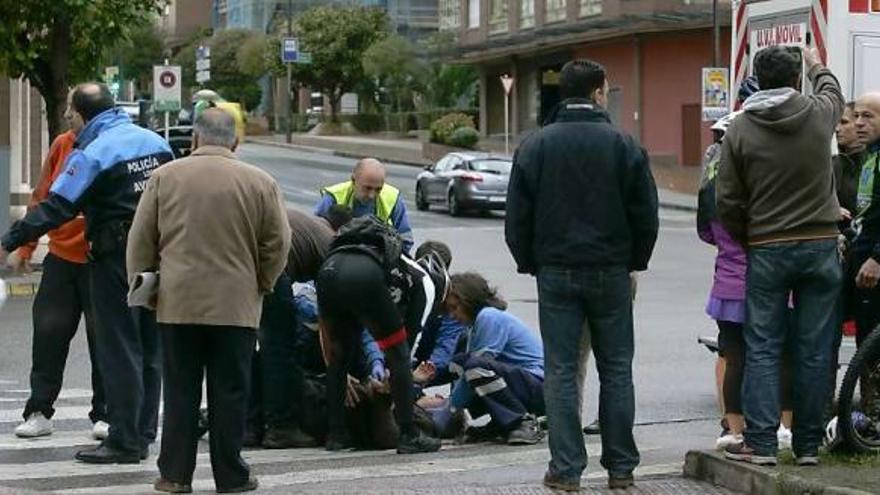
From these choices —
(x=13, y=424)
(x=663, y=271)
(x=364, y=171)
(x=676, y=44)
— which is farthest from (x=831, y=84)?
(x=676, y=44)

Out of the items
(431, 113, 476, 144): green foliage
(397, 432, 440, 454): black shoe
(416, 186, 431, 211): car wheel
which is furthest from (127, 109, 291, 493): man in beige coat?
(431, 113, 476, 144): green foliage

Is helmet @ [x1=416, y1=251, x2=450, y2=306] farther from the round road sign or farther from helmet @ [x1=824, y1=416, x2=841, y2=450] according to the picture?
the round road sign

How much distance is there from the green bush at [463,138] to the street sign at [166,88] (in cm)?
2929

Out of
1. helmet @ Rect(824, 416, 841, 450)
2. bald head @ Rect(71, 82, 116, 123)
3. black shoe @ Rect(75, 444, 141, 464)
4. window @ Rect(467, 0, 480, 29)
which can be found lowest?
black shoe @ Rect(75, 444, 141, 464)

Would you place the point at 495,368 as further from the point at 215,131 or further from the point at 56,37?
the point at 56,37

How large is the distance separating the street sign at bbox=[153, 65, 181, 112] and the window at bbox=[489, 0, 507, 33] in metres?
33.0

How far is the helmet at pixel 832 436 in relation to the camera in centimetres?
779

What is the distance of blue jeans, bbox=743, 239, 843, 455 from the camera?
7.53 m

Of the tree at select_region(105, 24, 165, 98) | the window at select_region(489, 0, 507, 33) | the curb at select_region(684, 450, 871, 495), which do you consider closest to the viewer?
the curb at select_region(684, 450, 871, 495)

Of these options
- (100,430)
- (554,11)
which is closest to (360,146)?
(554,11)

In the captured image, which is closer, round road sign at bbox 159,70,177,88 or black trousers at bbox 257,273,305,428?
black trousers at bbox 257,273,305,428

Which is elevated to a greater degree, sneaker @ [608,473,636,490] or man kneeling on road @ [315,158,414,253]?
man kneeling on road @ [315,158,414,253]

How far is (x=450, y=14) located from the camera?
6938 centimetres

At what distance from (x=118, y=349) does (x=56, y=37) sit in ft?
44.3
